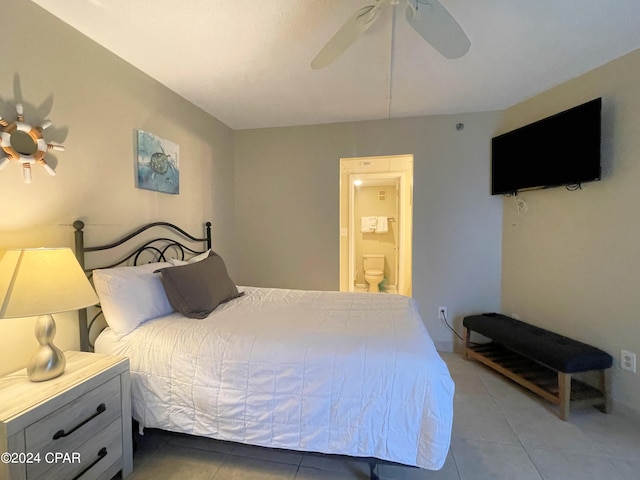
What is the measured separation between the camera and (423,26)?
1.41 m

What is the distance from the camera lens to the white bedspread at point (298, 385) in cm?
131

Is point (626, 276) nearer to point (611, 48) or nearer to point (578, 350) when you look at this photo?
point (578, 350)

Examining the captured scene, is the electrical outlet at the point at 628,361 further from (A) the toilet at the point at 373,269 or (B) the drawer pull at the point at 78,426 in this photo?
(A) the toilet at the point at 373,269

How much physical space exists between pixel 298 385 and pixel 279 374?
10 cm

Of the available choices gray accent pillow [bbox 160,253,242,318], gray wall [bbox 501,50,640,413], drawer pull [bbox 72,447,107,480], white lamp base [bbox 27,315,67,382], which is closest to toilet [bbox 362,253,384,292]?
gray wall [bbox 501,50,640,413]

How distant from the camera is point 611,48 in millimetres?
1951

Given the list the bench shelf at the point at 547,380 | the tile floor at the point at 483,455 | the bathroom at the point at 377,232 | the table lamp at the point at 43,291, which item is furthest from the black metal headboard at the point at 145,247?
the bathroom at the point at 377,232

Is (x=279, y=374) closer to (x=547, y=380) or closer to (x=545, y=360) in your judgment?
(x=545, y=360)

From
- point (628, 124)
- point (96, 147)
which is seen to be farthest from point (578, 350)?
point (96, 147)

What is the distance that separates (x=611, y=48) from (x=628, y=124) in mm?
512

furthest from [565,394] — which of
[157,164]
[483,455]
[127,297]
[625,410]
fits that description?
[157,164]

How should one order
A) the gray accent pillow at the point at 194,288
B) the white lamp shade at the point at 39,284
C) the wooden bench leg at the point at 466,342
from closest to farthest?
the white lamp shade at the point at 39,284
the gray accent pillow at the point at 194,288
the wooden bench leg at the point at 466,342

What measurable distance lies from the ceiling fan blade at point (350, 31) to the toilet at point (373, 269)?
457 cm

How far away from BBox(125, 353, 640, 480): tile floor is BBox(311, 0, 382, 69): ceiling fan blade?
2.08m
